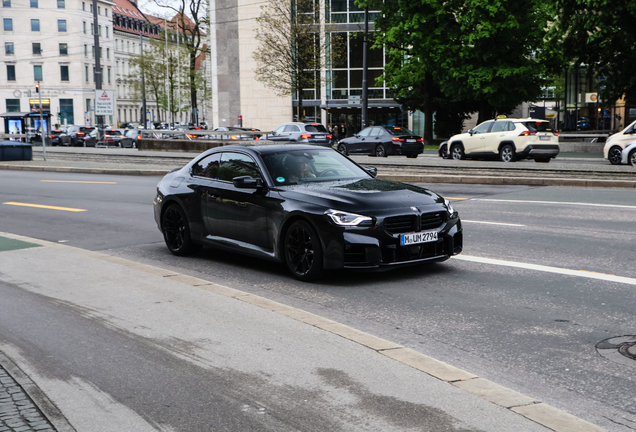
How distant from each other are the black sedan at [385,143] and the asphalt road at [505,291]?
65.7 feet

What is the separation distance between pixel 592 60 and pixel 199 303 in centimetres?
3039

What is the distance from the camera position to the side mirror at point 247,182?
323 inches

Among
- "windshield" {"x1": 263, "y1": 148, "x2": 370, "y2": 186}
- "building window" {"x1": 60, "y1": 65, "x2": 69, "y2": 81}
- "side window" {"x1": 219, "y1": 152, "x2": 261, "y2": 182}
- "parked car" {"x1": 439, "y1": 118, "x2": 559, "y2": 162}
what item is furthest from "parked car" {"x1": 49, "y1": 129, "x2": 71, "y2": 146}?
"windshield" {"x1": 263, "y1": 148, "x2": 370, "y2": 186}

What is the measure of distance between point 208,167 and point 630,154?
18.6m

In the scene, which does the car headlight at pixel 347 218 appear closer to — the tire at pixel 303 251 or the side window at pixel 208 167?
the tire at pixel 303 251

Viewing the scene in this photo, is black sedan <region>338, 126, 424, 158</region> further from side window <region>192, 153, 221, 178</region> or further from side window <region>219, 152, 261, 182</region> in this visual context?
side window <region>219, 152, 261, 182</region>

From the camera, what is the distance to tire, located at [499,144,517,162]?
2694 centimetres

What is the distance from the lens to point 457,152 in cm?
2955

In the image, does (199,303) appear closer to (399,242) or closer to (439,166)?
(399,242)

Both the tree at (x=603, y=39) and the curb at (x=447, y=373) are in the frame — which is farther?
the tree at (x=603, y=39)

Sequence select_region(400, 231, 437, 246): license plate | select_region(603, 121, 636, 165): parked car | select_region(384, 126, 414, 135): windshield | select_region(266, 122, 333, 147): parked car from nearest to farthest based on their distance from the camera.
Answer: select_region(400, 231, 437, 246): license plate < select_region(603, 121, 636, 165): parked car < select_region(384, 126, 414, 135): windshield < select_region(266, 122, 333, 147): parked car

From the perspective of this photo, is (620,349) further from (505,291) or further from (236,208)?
(236,208)

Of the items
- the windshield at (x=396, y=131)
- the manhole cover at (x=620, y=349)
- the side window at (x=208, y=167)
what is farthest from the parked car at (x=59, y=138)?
the manhole cover at (x=620, y=349)

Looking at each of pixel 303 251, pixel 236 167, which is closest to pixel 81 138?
pixel 236 167
